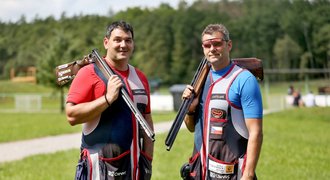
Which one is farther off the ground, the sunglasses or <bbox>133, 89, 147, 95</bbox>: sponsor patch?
the sunglasses

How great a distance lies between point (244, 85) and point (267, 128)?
16.6 meters

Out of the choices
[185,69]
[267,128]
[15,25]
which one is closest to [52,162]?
[267,128]

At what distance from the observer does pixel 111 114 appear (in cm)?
464

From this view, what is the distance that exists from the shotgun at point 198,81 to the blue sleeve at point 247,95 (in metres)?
0.31

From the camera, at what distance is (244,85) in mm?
4457

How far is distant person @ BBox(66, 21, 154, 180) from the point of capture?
4.53 meters

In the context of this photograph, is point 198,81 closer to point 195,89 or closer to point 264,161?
point 195,89

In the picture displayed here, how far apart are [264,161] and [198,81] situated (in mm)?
7692

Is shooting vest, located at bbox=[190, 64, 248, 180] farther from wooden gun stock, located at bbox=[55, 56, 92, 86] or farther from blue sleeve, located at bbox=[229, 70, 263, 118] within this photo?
wooden gun stock, located at bbox=[55, 56, 92, 86]

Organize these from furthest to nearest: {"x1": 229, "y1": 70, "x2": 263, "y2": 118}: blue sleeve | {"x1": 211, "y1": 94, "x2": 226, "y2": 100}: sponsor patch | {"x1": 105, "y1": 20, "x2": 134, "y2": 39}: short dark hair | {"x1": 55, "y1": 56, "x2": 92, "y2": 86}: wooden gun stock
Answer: {"x1": 55, "y1": 56, "x2": 92, "y2": 86}: wooden gun stock
{"x1": 105, "y1": 20, "x2": 134, "y2": 39}: short dark hair
{"x1": 211, "y1": 94, "x2": 226, "y2": 100}: sponsor patch
{"x1": 229, "y1": 70, "x2": 263, "y2": 118}: blue sleeve

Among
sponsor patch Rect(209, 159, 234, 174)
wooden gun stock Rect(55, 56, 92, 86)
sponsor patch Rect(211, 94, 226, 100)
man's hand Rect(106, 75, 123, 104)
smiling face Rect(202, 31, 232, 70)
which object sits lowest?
sponsor patch Rect(209, 159, 234, 174)

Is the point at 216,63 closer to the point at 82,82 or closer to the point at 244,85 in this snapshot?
the point at 244,85

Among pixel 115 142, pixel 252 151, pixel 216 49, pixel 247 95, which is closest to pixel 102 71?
pixel 115 142

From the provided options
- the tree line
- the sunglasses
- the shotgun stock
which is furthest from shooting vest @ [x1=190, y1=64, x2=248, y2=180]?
the tree line
